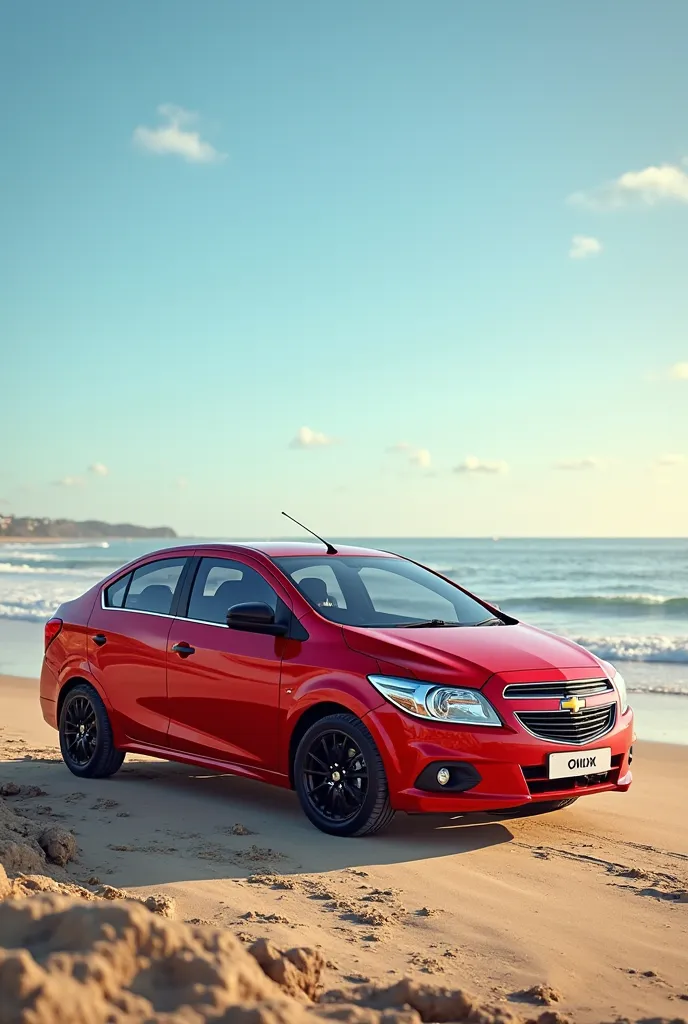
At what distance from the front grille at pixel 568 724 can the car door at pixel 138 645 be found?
2588 millimetres

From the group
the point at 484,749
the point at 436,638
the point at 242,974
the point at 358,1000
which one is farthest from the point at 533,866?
the point at 242,974

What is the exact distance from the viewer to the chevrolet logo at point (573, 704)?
6.41 meters

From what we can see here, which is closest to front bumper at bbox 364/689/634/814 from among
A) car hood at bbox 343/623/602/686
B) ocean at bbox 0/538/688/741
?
car hood at bbox 343/623/602/686

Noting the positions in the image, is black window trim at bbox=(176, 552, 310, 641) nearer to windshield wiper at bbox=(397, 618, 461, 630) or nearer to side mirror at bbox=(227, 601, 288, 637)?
side mirror at bbox=(227, 601, 288, 637)

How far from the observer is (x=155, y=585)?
26.3 feet

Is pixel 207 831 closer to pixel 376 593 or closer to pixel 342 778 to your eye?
pixel 342 778

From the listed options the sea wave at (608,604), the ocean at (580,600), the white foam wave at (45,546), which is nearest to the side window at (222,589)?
the ocean at (580,600)

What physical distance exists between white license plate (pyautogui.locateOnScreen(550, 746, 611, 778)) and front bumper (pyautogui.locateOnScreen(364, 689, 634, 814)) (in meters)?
0.07

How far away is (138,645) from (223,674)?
964 mm

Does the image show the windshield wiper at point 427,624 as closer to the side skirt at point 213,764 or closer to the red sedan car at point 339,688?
the red sedan car at point 339,688

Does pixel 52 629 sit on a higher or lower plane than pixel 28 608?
higher

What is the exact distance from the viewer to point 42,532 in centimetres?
14600

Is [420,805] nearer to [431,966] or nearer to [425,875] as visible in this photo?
[425,875]

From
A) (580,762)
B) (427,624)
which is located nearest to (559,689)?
(580,762)
